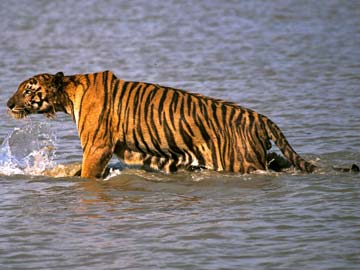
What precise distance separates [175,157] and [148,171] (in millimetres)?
345

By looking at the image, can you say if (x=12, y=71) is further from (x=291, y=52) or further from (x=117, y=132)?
(x=117, y=132)

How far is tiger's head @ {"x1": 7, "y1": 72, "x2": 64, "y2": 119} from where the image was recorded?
9.89 m

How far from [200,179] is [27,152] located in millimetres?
2277

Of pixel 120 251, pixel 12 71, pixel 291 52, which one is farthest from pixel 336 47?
pixel 120 251

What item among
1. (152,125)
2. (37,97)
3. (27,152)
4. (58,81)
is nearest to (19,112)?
(37,97)

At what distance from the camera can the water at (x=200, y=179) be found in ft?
24.2

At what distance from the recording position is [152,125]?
9680 mm

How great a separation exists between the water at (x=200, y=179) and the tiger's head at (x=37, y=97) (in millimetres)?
633

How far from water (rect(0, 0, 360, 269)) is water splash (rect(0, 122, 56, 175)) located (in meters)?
0.02

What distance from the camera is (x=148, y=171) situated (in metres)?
9.89

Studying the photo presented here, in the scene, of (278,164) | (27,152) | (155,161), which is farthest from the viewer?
(27,152)

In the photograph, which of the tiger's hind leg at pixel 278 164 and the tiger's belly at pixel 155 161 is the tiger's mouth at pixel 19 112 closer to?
the tiger's belly at pixel 155 161

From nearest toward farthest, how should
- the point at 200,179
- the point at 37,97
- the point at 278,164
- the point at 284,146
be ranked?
1. the point at 284,146
2. the point at 200,179
3. the point at 278,164
4. the point at 37,97

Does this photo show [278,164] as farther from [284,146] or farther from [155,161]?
[155,161]
